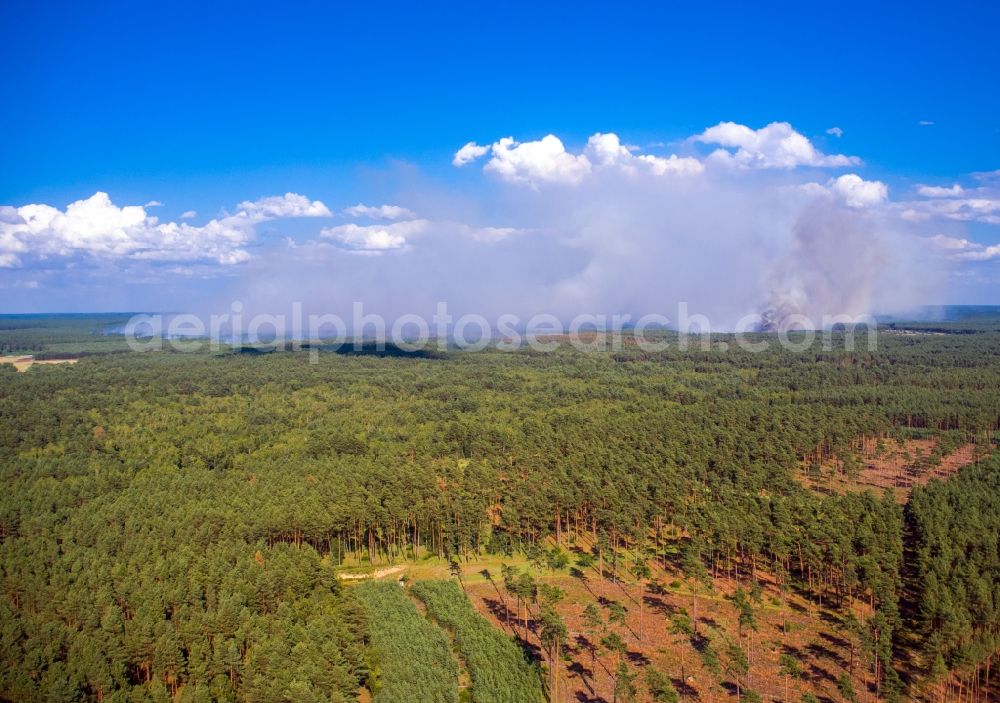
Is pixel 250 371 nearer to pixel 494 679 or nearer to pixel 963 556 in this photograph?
pixel 494 679

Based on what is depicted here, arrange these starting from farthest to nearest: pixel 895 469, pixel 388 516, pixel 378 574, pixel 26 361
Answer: pixel 26 361
pixel 895 469
pixel 388 516
pixel 378 574

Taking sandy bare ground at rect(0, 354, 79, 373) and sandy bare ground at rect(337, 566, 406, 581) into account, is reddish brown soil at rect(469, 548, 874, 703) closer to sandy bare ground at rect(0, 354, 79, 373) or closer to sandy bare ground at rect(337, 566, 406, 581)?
sandy bare ground at rect(337, 566, 406, 581)

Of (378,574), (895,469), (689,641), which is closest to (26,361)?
(378,574)

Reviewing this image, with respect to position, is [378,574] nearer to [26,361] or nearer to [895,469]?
[895,469]

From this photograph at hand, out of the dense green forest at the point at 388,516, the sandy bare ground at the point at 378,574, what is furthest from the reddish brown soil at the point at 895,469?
the sandy bare ground at the point at 378,574

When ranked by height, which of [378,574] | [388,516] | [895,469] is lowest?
[378,574]

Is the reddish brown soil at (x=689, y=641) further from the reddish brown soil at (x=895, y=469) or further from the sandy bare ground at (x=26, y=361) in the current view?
the sandy bare ground at (x=26, y=361)

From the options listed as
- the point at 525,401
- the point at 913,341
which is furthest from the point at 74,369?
the point at 913,341

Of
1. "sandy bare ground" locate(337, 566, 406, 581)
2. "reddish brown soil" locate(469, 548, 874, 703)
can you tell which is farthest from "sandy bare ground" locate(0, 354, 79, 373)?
"reddish brown soil" locate(469, 548, 874, 703)
